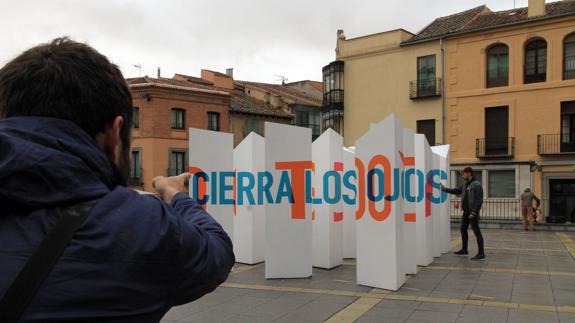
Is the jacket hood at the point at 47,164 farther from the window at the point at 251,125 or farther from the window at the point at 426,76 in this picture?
the window at the point at 251,125

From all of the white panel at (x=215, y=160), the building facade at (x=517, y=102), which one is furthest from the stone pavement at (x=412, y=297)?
the building facade at (x=517, y=102)

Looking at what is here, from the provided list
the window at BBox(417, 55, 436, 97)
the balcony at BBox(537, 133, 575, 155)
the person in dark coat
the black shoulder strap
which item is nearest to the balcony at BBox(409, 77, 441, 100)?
the window at BBox(417, 55, 436, 97)

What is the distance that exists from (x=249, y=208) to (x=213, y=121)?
29.1m

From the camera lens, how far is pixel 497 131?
27.3m

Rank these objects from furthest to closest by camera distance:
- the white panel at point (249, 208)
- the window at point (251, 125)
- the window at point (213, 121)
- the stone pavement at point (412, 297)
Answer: the window at point (251, 125) → the window at point (213, 121) → the white panel at point (249, 208) → the stone pavement at point (412, 297)

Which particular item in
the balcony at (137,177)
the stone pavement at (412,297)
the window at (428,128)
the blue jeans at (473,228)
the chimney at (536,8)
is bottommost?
the stone pavement at (412,297)

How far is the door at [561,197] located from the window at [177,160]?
2383 centimetres

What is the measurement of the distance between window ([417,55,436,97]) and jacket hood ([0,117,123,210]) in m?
29.4

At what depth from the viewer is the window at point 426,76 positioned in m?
29.2

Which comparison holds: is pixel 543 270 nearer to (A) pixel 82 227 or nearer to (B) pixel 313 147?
(B) pixel 313 147

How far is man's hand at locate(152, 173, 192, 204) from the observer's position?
1614mm

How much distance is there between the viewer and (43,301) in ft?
3.49

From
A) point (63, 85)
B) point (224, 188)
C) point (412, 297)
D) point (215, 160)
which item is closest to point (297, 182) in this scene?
point (224, 188)

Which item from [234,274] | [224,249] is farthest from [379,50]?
[224,249]
